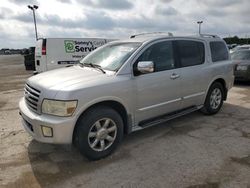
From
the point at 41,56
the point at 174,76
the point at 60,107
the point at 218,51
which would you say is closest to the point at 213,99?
the point at 218,51

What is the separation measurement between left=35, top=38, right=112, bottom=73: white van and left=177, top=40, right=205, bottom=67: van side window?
7635 millimetres

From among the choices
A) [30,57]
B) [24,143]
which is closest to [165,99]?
[24,143]

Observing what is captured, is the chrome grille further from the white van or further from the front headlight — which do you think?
the white van

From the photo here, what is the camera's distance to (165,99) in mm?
5148

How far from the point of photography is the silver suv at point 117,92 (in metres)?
3.89

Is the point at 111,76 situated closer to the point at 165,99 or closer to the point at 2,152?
the point at 165,99

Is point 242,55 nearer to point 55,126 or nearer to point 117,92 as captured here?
point 117,92

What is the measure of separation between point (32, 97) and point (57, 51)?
335 inches

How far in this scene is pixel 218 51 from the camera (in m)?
6.63

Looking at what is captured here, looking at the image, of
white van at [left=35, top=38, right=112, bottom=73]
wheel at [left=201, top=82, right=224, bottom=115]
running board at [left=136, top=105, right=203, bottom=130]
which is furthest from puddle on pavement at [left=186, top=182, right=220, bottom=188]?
white van at [left=35, top=38, right=112, bottom=73]

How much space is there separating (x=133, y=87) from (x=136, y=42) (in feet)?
3.20

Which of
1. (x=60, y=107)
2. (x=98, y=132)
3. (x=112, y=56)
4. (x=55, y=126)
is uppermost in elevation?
(x=112, y=56)

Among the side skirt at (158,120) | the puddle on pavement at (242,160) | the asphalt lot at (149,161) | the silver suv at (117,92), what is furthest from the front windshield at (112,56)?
the puddle on pavement at (242,160)

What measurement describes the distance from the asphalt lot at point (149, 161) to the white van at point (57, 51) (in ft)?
21.0
